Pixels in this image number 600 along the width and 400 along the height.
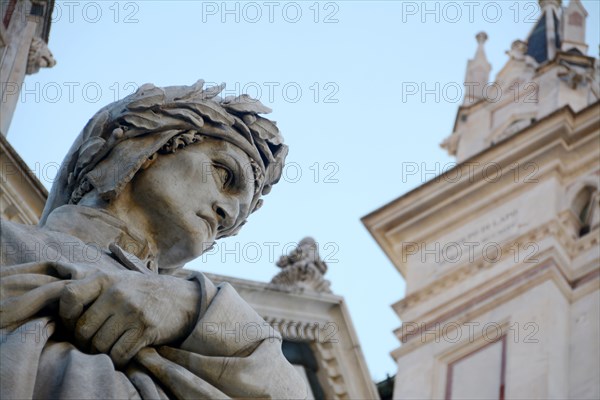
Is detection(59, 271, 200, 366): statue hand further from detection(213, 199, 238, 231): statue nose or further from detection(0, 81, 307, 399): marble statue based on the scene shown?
detection(213, 199, 238, 231): statue nose

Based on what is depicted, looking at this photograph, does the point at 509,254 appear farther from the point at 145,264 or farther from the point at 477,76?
the point at 145,264

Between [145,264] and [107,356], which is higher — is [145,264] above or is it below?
above

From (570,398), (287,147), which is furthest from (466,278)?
(287,147)

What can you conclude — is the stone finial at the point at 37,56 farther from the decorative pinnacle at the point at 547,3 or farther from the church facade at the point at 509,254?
the decorative pinnacle at the point at 547,3

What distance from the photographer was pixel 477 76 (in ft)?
97.9

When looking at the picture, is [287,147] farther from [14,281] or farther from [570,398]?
[570,398]

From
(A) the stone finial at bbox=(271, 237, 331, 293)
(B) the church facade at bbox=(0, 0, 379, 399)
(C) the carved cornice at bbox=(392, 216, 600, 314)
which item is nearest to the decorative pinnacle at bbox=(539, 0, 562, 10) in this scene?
(C) the carved cornice at bbox=(392, 216, 600, 314)

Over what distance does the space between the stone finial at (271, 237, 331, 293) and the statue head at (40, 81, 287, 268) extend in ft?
35.6

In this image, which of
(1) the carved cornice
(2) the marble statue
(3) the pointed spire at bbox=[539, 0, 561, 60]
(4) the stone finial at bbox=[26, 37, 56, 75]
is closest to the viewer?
(2) the marble statue

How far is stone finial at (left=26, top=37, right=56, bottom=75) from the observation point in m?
11.6

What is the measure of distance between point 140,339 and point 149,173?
2.53 ft

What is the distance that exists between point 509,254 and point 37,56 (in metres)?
13.5

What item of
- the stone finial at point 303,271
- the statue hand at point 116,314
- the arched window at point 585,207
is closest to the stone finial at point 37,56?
the stone finial at point 303,271

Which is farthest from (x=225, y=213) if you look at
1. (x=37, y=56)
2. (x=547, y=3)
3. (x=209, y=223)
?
(x=547, y=3)
